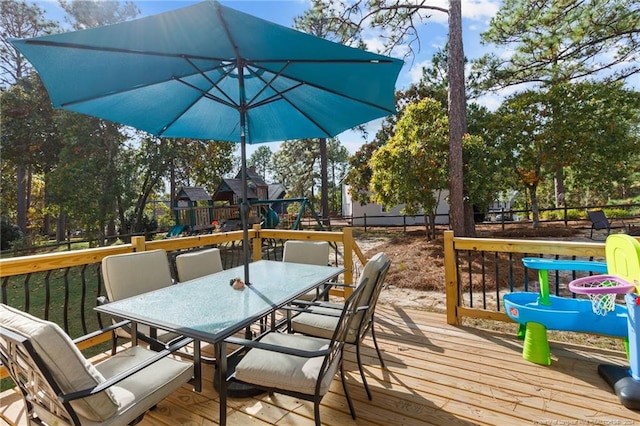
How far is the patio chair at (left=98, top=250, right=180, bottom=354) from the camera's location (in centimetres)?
241

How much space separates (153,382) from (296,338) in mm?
881

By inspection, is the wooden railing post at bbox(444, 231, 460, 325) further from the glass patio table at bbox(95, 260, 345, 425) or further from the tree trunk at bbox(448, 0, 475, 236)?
the tree trunk at bbox(448, 0, 475, 236)

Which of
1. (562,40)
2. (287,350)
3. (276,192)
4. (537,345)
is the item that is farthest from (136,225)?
(562,40)

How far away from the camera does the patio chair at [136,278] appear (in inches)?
94.7

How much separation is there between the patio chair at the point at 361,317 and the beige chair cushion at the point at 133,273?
130 centimetres

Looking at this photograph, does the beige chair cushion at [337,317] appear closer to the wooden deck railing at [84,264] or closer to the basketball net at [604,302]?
the wooden deck railing at [84,264]

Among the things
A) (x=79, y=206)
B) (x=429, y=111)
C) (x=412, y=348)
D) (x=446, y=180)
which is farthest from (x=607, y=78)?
(x=79, y=206)

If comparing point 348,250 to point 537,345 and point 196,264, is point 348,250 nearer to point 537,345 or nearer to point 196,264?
point 196,264

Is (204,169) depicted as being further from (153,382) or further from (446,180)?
(153,382)

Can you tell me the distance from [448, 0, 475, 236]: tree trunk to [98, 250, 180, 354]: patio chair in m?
7.20

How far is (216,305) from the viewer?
2.08 meters

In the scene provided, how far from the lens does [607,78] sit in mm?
10453

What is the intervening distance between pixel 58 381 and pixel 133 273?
1.47 meters

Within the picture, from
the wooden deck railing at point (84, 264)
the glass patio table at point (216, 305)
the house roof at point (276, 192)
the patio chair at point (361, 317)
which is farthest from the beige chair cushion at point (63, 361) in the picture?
the house roof at point (276, 192)
